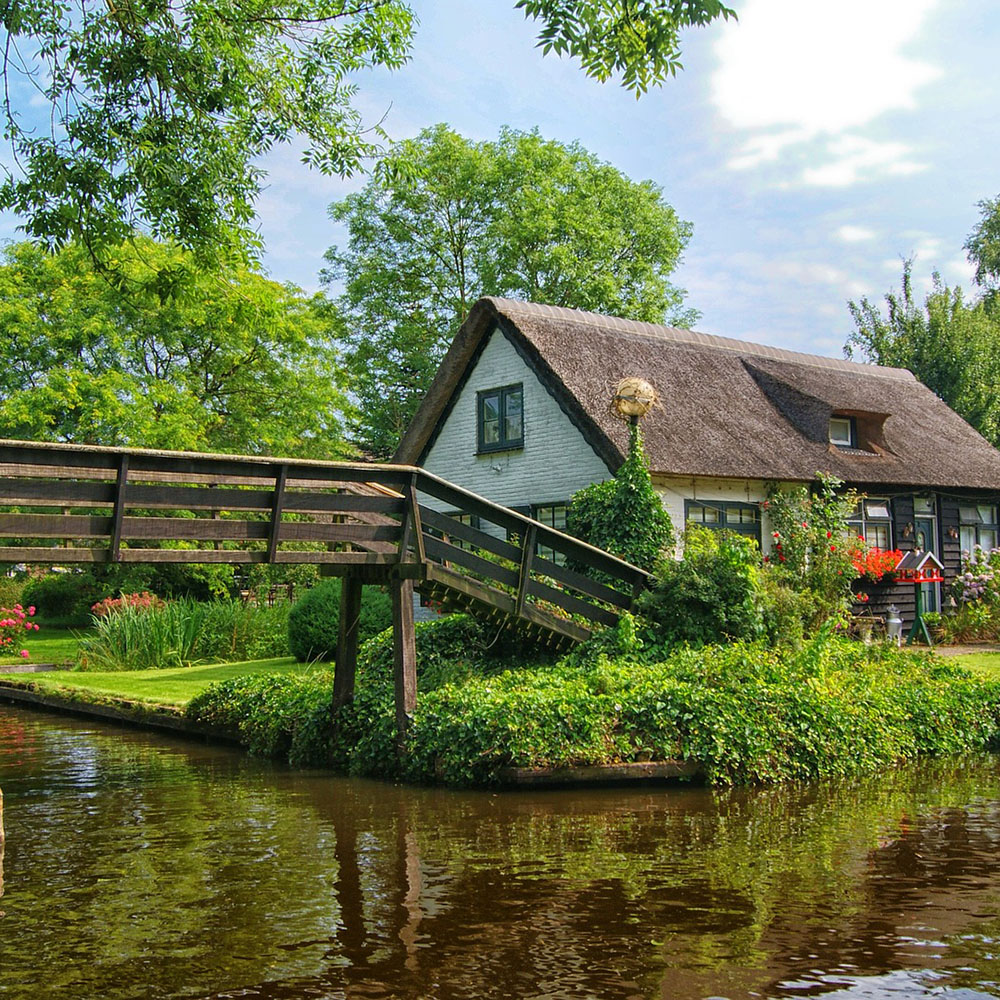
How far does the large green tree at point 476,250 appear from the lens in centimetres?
3656

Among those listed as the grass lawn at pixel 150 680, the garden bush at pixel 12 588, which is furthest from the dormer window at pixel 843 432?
the garden bush at pixel 12 588

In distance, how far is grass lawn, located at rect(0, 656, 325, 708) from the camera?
17.3 m

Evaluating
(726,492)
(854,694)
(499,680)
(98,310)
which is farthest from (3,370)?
(854,694)

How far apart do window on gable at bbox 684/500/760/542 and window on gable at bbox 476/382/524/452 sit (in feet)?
12.5

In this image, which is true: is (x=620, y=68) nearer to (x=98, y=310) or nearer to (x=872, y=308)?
(x=98, y=310)

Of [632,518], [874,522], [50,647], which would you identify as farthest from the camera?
[50,647]

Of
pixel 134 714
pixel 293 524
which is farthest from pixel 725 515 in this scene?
pixel 293 524

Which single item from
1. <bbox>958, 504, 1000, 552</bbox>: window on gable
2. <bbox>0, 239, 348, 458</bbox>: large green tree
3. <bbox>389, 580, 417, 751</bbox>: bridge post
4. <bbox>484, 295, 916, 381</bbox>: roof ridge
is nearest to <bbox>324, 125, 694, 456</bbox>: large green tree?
<bbox>0, 239, 348, 458</bbox>: large green tree

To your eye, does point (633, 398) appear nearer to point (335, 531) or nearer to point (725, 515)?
point (725, 515)

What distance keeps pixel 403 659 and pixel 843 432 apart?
1453cm

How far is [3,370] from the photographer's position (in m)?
30.4

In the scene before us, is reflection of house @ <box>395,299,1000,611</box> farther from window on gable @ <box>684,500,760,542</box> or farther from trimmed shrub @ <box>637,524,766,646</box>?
trimmed shrub @ <box>637,524,766,646</box>

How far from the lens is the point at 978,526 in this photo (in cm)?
2522

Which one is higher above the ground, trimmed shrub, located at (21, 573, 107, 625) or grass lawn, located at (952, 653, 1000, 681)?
trimmed shrub, located at (21, 573, 107, 625)
